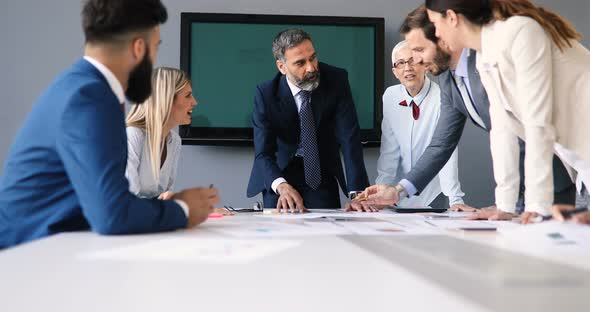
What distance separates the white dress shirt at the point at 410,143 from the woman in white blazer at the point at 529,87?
151cm

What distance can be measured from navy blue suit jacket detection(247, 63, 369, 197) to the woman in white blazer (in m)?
1.09

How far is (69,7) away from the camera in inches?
175

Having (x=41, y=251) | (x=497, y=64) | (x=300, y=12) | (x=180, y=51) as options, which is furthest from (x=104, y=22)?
(x=300, y=12)

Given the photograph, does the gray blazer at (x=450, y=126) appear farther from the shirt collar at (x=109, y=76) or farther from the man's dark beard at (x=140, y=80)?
the shirt collar at (x=109, y=76)

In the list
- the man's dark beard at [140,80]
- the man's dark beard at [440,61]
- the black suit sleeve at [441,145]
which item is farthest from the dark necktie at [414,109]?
the man's dark beard at [140,80]

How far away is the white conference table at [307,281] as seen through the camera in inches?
24.9

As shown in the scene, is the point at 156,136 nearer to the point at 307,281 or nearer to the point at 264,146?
the point at 264,146

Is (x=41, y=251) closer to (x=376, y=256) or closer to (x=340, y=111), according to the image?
(x=376, y=256)

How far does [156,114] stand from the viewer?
2.62 m

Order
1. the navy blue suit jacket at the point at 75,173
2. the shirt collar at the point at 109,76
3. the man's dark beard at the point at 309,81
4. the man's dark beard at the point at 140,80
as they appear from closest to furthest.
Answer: the navy blue suit jacket at the point at 75,173 < the shirt collar at the point at 109,76 < the man's dark beard at the point at 140,80 < the man's dark beard at the point at 309,81

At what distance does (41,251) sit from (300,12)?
3.75 meters

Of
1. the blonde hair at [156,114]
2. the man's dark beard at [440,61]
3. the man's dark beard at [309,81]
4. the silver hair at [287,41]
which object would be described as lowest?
the blonde hair at [156,114]

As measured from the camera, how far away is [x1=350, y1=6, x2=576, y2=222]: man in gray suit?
217cm

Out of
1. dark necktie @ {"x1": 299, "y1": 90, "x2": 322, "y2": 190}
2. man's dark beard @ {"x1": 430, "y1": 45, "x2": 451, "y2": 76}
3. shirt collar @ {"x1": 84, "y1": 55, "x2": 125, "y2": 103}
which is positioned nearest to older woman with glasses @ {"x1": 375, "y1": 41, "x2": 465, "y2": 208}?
dark necktie @ {"x1": 299, "y1": 90, "x2": 322, "y2": 190}
